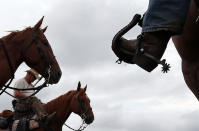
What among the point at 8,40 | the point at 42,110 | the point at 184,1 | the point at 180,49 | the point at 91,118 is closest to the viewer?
the point at 184,1

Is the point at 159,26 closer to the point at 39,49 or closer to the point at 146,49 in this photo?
the point at 146,49

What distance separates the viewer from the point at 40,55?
682cm

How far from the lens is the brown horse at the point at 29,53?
6363mm

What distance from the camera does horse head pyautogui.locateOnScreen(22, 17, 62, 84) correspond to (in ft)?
22.1

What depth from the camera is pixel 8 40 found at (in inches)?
258

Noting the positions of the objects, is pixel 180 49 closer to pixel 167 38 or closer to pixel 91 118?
pixel 167 38

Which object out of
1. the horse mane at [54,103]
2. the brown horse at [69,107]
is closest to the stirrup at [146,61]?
the brown horse at [69,107]

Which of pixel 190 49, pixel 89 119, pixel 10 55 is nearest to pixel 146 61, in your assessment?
pixel 190 49

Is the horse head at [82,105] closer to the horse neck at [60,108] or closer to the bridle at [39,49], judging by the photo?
the horse neck at [60,108]

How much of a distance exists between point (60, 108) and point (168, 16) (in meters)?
7.59

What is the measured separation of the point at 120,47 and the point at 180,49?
262 millimetres

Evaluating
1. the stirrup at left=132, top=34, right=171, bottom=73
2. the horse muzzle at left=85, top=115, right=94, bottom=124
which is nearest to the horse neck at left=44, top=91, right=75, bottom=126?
the horse muzzle at left=85, top=115, right=94, bottom=124

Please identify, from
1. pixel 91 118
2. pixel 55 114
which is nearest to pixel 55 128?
pixel 55 114

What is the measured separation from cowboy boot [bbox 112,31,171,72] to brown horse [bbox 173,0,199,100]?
0.11m
